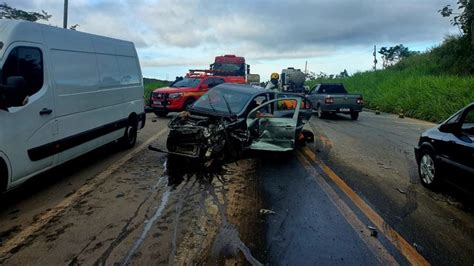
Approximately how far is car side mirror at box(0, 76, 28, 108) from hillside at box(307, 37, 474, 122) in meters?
18.2

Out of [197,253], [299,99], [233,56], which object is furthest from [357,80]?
[197,253]

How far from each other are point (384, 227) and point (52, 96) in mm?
4724

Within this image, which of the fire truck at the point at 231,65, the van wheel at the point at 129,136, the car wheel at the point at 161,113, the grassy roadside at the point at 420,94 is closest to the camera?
the van wheel at the point at 129,136

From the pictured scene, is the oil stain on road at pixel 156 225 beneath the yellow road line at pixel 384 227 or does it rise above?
beneath

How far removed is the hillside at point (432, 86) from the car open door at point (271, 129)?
42.6 feet

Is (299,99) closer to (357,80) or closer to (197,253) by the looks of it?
(197,253)

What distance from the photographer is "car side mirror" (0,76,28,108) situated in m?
4.67

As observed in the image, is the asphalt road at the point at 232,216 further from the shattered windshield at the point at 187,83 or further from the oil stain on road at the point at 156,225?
the shattered windshield at the point at 187,83

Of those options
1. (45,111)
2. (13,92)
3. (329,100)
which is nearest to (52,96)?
(45,111)

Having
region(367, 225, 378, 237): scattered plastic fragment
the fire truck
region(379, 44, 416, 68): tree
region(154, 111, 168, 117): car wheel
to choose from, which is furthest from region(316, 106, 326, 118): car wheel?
region(379, 44, 416, 68): tree

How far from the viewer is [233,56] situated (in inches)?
1088

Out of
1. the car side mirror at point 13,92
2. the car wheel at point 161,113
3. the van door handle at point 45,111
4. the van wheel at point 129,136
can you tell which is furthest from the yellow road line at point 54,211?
the car wheel at point 161,113

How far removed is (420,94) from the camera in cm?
2238

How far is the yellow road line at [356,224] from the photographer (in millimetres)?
3811
